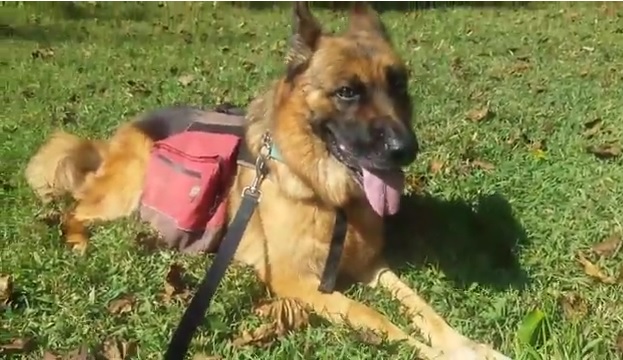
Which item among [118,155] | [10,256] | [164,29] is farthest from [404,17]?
[10,256]

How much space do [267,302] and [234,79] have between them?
5.44m

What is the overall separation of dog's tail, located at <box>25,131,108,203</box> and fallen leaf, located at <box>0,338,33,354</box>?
1.82m

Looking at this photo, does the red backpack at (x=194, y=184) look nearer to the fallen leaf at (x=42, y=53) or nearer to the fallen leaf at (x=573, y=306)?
the fallen leaf at (x=573, y=306)

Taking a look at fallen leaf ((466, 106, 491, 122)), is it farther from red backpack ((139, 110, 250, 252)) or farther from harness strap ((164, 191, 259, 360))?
harness strap ((164, 191, 259, 360))

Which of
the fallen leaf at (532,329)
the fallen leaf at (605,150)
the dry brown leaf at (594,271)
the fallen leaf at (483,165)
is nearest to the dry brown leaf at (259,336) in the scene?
the fallen leaf at (532,329)

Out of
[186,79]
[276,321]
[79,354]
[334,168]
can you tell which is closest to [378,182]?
[334,168]

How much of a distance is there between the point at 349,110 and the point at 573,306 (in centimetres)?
138

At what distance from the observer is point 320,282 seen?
13.4 feet

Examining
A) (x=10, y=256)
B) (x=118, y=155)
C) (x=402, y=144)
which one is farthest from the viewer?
(x=118, y=155)

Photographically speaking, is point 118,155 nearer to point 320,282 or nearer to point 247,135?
point 247,135

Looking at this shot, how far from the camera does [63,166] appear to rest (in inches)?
200

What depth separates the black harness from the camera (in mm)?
3104

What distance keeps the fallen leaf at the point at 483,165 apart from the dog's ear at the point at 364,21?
1.71m

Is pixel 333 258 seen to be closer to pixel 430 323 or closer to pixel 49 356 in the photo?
pixel 430 323
